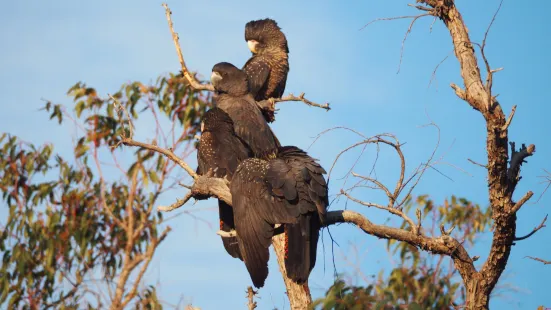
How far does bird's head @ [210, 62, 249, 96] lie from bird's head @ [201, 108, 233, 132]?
2.91 ft

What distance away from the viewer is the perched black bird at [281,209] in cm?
511

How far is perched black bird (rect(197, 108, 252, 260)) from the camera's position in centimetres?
623

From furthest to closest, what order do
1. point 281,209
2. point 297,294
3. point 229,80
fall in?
point 229,80 < point 297,294 < point 281,209

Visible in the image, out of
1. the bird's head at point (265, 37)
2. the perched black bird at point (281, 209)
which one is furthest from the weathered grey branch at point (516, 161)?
the bird's head at point (265, 37)

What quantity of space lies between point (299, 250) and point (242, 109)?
7.69 ft

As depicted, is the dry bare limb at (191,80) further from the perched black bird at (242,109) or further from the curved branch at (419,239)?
the curved branch at (419,239)

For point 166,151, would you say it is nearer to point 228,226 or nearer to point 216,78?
point 228,226

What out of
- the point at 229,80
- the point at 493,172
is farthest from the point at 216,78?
the point at 493,172

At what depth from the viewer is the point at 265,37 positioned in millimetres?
9492

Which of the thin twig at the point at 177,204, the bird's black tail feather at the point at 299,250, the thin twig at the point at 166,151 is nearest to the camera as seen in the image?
the bird's black tail feather at the point at 299,250

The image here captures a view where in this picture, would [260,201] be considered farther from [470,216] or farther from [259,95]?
[470,216]

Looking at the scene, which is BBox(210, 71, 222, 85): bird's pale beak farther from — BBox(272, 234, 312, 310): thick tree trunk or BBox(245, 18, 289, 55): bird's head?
BBox(272, 234, 312, 310): thick tree trunk

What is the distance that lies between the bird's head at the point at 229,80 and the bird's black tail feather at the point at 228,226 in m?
1.63

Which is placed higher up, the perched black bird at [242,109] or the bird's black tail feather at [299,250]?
the perched black bird at [242,109]
